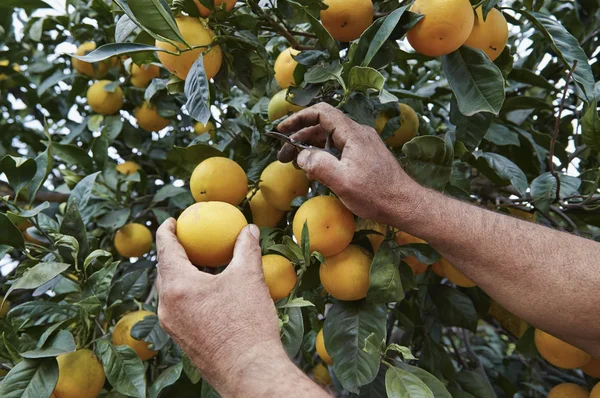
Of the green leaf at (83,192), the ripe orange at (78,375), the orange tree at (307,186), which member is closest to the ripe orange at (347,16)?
the orange tree at (307,186)

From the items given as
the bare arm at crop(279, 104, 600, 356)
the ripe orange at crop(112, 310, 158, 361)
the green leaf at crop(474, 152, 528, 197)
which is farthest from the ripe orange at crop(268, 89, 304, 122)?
the ripe orange at crop(112, 310, 158, 361)

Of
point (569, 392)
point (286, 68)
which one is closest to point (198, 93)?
point (286, 68)

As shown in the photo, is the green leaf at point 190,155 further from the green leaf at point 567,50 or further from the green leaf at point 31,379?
the green leaf at point 567,50

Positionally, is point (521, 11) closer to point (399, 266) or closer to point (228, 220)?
point (399, 266)

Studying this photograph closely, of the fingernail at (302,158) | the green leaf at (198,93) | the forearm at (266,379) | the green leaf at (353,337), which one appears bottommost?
the green leaf at (353,337)

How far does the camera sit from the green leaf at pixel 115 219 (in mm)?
1883

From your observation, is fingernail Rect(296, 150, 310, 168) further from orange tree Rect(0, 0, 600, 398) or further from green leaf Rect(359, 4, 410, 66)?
green leaf Rect(359, 4, 410, 66)

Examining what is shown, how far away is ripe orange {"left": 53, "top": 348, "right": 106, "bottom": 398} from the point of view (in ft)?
4.64

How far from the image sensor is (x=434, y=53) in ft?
4.43

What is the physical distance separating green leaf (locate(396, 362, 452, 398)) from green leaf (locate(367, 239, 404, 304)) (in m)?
0.20

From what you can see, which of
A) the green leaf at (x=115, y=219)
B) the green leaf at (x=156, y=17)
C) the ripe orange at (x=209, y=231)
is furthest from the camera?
the green leaf at (x=115, y=219)

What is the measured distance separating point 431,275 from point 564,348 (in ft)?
1.78

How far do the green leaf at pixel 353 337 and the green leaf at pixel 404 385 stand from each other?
0.05 meters

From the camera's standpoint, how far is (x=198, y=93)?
128 cm
